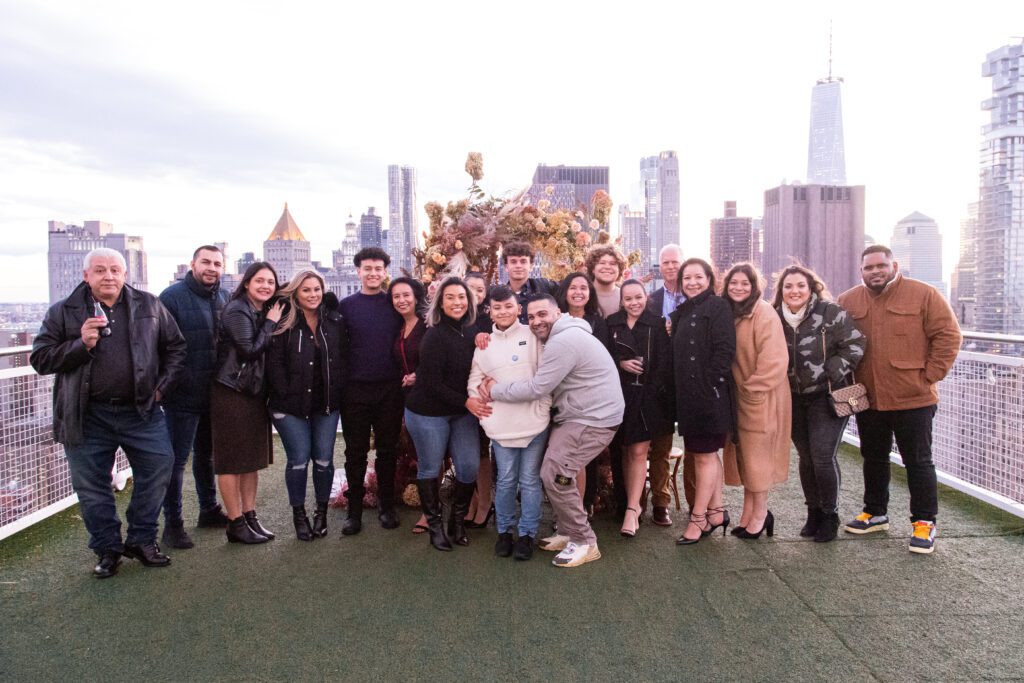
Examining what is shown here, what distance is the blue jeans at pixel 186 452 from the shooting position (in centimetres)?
428

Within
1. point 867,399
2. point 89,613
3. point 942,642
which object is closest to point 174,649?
point 89,613

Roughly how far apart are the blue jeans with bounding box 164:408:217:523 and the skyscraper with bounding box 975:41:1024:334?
39618mm

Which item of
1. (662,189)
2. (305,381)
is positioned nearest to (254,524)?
(305,381)

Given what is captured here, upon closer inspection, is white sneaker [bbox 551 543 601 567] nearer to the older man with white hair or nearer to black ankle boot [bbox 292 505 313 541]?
the older man with white hair

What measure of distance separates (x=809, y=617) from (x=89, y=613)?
3579 millimetres

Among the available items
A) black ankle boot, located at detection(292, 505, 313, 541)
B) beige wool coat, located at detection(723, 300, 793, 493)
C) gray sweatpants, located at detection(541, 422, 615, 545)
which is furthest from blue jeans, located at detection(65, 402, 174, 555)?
beige wool coat, located at detection(723, 300, 793, 493)

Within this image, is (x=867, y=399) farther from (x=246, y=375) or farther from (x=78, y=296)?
(x=78, y=296)

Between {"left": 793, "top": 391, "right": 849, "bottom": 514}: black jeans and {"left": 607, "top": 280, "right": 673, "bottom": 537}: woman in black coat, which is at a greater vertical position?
{"left": 607, "top": 280, "right": 673, "bottom": 537}: woman in black coat

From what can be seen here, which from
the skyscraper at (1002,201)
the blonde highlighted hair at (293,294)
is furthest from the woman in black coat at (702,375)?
the skyscraper at (1002,201)

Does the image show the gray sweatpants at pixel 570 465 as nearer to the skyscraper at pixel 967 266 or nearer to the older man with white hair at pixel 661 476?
the older man with white hair at pixel 661 476

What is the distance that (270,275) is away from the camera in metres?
4.30

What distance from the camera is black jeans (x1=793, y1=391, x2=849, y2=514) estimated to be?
13.8ft

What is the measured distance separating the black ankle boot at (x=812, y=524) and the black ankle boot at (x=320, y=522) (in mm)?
3209

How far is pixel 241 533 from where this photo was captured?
430 cm
